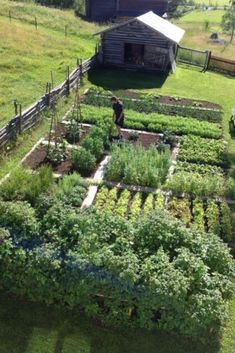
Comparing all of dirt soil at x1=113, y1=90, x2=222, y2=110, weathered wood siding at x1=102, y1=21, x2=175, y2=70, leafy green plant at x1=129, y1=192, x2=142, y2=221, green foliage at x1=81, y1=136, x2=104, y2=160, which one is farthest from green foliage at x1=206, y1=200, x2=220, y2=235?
weathered wood siding at x1=102, y1=21, x2=175, y2=70

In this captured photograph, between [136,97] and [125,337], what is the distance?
1339 cm

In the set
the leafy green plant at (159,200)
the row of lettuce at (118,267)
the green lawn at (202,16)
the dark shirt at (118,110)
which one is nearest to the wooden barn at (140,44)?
the dark shirt at (118,110)

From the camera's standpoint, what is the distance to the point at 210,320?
270 inches

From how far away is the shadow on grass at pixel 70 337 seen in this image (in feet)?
23.0

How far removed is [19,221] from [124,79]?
49.4 ft

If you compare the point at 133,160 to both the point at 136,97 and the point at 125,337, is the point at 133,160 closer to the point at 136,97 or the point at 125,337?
the point at 125,337

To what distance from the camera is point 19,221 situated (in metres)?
7.90

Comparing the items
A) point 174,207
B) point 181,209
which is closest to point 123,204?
point 174,207

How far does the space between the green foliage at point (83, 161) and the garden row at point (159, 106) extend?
5469mm

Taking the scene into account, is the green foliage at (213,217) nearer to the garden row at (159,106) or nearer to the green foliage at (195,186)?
the green foliage at (195,186)

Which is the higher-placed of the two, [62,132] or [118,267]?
[118,267]

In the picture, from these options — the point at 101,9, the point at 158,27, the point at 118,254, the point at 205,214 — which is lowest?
the point at 205,214

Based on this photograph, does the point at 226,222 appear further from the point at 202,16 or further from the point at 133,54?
the point at 202,16

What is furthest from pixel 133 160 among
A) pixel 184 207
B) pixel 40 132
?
pixel 40 132
